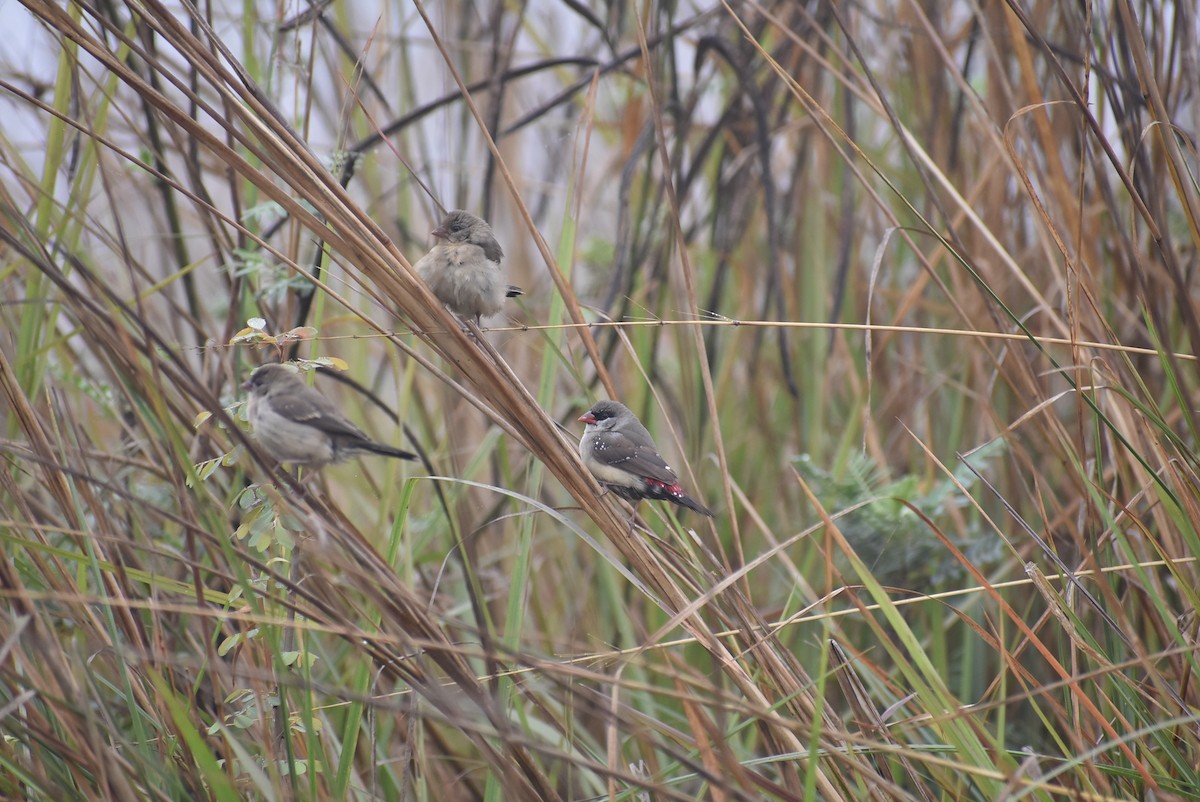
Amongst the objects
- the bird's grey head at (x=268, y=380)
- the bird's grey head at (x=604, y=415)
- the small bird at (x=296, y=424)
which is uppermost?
the bird's grey head at (x=268, y=380)

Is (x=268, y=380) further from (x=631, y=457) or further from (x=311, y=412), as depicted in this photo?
(x=631, y=457)

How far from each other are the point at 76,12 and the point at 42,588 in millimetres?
1613

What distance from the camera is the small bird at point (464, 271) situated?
10.9 feet

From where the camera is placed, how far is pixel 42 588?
2.49 metres

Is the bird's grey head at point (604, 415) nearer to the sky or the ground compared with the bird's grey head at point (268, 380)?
nearer to the ground

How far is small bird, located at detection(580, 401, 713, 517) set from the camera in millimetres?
3521

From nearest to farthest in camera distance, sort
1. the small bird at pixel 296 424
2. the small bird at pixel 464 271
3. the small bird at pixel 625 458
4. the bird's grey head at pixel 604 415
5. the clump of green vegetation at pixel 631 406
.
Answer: the clump of green vegetation at pixel 631 406, the small bird at pixel 296 424, the small bird at pixel 464 271, the small bird at pixel 625 458, the bird's grey head at pixel 604 415

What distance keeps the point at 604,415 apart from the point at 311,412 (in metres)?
1.53

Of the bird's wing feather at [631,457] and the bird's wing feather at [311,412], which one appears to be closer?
the bird's wing feather at [311,412]

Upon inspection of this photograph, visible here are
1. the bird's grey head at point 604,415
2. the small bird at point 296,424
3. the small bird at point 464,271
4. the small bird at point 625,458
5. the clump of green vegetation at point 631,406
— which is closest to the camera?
the clump of green vegetation at point 631,406

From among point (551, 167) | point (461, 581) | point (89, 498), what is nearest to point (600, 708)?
point (89, 498)

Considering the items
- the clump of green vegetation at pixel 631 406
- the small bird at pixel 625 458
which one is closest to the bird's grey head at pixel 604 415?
the small bird at pixel 625 458

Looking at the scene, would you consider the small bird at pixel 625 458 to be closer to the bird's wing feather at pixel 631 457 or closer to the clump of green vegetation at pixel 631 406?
the bird's wing feather at pixel 631 457

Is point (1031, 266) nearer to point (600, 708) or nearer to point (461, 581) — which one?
point (461, 581)
